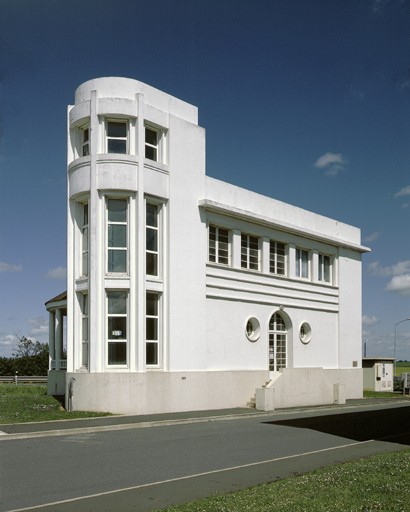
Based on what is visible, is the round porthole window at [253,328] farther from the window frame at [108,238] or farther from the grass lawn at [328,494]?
the grass lawn at [328,494]

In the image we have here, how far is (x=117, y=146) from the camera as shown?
2612cm

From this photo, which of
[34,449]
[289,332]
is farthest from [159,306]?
[34,449]

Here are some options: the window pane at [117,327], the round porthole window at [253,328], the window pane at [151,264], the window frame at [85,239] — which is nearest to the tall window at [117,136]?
the window frame at [85,239]

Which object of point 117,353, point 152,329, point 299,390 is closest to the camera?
point 117,353

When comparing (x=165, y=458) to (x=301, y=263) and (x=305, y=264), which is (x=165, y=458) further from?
(x=305, y=264)

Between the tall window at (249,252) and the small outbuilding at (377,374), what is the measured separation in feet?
57.4

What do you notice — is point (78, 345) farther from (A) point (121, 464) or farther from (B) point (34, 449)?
(A) point (121, 464)

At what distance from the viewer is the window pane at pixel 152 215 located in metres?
26.7

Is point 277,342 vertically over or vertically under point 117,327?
under

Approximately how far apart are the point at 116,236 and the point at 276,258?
33.3 feet

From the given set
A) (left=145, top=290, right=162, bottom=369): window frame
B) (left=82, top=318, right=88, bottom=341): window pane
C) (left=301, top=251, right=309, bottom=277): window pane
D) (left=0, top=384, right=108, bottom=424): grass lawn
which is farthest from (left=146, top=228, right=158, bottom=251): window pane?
(left=301, top=251, right=309, bottom=277): window pane

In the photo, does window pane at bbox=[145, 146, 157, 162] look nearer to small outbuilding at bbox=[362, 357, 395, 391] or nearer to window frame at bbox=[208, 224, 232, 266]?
window frame at bbox=[208, 224, 232, 266]

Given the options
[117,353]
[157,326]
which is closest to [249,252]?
[157,326]

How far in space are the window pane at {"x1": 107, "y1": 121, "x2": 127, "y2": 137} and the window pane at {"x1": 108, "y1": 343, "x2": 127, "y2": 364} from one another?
25.2 ft
